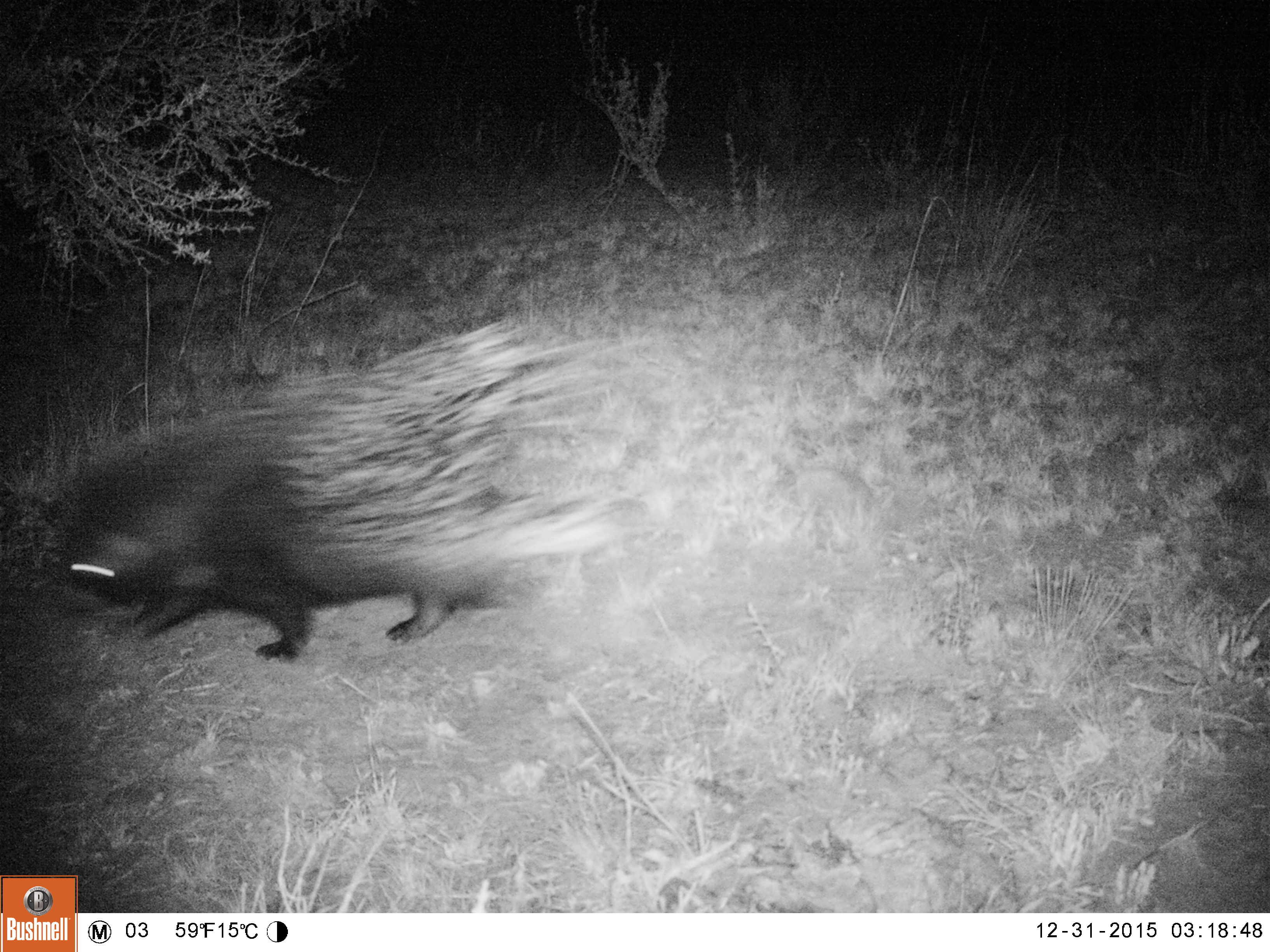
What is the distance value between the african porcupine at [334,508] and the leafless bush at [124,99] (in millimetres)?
1351

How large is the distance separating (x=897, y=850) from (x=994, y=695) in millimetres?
816

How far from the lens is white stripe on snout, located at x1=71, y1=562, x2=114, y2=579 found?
412cm

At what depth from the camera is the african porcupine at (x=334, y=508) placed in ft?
12.9

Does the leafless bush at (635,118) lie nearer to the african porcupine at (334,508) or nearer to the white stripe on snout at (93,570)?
the african porcupine at (334,508)

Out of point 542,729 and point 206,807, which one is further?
point 542,729

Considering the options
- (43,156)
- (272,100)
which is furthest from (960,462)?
(43,156)

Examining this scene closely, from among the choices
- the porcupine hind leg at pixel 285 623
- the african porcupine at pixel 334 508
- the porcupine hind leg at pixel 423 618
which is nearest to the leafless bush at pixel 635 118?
the african porcupine at pixel 334 508

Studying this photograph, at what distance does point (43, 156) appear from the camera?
5.16 m

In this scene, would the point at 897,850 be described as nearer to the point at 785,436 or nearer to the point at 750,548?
the point at 750,548

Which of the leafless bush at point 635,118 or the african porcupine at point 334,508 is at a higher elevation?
the leafless bush at point 635,118
